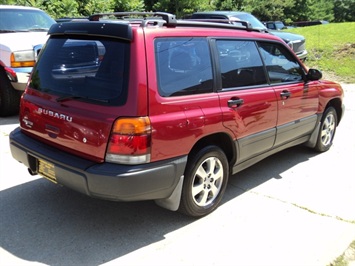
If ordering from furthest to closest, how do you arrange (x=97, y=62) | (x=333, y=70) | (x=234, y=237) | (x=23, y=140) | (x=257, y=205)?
(x=333, y=70) → (x=257, y=205) → (x=23, y=140) → (x=234, y=237) → (x=97, y=62)

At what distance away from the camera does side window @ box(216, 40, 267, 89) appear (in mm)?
3689

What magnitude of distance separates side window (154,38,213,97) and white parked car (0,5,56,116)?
4103 mm

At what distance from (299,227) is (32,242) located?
237 centimetres

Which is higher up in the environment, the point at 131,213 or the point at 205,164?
the point at 205,164

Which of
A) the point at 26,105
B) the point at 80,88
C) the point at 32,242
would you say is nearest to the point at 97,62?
the point at 80,88

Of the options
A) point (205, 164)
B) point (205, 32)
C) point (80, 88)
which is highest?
point (205, 32)

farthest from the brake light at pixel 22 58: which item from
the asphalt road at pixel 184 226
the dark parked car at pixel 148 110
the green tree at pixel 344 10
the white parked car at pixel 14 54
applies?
the green tree at pixel 344 10

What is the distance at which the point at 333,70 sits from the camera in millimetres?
12867

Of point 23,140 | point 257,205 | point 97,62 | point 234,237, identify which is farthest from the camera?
point 257,205

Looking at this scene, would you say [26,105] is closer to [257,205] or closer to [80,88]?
[80,88]

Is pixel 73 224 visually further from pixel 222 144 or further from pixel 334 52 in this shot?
pixel 334 52

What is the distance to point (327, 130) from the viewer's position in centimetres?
558

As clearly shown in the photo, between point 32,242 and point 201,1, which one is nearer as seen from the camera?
point 32,242

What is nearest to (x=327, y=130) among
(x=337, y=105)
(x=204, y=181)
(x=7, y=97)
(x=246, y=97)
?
(x=337, y=105)
